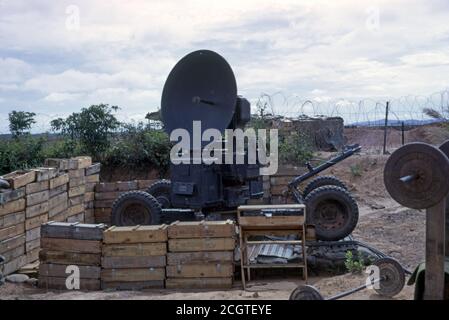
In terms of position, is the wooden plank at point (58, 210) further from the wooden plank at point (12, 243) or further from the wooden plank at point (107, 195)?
the wooden plank at point (107, 195)

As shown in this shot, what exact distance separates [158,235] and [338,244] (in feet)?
9.71

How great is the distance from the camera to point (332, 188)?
934 centimetres

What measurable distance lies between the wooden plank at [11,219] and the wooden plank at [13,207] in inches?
2.3

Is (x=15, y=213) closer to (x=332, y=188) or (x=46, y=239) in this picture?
Result: (x=46, y=239)

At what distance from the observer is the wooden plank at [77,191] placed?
10.9 meters

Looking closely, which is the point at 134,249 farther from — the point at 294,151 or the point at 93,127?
the point at 294,151

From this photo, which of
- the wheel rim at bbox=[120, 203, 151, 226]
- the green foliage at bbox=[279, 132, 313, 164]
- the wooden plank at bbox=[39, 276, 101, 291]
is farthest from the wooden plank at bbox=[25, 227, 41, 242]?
the green foliage at bbox=[279, 132, 313, 164]

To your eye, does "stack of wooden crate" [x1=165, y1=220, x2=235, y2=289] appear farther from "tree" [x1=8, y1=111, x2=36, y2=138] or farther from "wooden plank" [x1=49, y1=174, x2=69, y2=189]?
"tree" [x1=8, y1=111, x2=36, y2=138]

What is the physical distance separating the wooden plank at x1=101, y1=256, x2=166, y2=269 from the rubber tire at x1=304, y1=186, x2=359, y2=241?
8.96 ft

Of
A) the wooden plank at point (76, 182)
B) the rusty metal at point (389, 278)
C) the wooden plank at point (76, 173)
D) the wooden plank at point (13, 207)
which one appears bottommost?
the rusty metal at point (389, 278)

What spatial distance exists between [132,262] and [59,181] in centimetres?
315

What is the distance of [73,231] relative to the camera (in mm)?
7977

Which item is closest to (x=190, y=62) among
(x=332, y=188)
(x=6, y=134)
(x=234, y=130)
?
(x=234, y=130)

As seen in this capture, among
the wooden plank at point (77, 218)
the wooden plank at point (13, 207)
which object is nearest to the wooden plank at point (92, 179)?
the wooden plank at point (77, 218)
